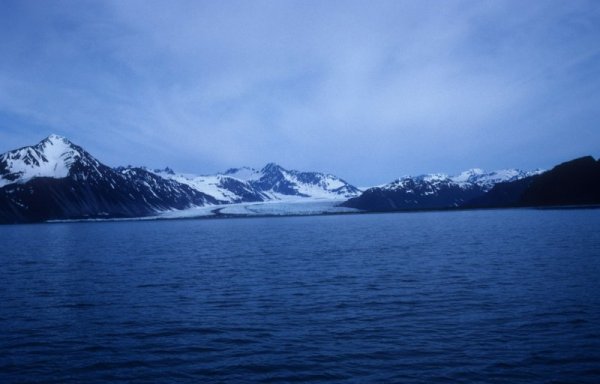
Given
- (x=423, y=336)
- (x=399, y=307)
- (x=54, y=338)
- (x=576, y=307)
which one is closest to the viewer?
(x=423, y=336)

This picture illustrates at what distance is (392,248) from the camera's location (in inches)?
3004

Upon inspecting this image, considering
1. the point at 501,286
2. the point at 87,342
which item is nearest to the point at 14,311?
the point at 87,342

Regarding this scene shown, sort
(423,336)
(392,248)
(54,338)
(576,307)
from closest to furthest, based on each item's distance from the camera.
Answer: (423,336), (54,338), (576,307), (392,248)

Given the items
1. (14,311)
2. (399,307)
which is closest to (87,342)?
(14,311)

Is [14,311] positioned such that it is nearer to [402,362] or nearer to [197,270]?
[197,270]

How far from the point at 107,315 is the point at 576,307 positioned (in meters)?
29.9

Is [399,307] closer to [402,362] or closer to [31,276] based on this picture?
[402,362]

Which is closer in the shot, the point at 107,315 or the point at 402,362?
the point at 402,362

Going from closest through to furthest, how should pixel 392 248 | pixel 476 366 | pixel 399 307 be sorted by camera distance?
pixel 476 366
pixel 399 307
pixel 392 248

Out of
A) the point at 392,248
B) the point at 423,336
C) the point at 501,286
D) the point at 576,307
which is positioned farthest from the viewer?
the point at 392,248

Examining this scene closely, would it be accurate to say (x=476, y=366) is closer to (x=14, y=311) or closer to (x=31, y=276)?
(x=14, y=311)

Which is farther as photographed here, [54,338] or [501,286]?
[501,286]

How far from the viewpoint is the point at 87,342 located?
26.0m

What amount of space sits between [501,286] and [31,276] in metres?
47.2
